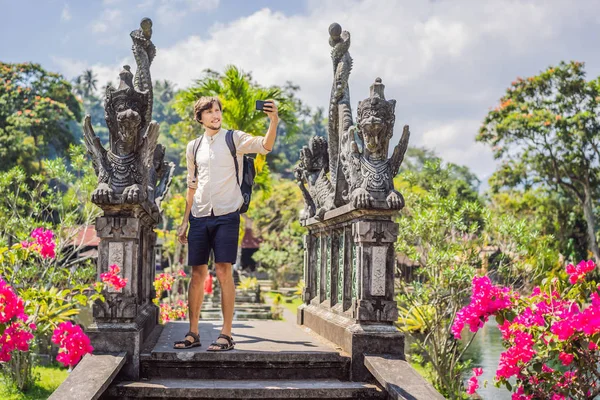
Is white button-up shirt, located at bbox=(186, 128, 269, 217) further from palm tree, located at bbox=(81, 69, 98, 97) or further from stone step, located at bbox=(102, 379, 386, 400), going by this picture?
palm tree, located at bbox=(81, 69, 98, 97)

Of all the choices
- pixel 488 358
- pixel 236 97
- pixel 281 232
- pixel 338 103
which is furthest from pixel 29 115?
pixel 338 103

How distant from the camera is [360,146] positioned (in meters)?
6.20

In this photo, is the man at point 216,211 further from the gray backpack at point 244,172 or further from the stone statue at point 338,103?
the stone statue at point 338,103

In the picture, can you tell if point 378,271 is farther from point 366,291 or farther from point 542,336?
point 542,336

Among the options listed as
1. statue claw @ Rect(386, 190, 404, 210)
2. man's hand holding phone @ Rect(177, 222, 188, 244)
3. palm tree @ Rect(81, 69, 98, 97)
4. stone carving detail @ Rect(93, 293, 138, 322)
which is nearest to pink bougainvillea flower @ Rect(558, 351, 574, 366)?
statue claw @ Rect(386, 190, 404, 210)

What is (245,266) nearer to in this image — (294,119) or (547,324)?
(294,119)

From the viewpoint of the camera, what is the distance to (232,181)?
5.29m

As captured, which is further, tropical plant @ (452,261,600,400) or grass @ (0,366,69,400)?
grass @ (0,366,69,400)

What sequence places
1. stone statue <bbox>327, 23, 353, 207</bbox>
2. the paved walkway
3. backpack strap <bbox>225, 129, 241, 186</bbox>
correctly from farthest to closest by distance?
stone statue <bbox>327, 23, 353, 207</bbox>, the paved walkway, backpack strap <bbox>225, 129, 241, 186</bbox>

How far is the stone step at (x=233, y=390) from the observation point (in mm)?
4707

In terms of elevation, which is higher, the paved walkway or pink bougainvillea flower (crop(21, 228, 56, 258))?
pink bougainvillea flower (crop(21, 228, 56, 258))

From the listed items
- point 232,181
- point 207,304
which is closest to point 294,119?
point 207,304

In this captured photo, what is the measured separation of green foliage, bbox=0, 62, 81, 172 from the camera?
30.0 meters

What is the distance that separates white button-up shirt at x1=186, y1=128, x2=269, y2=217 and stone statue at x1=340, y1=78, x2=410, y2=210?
88cm
